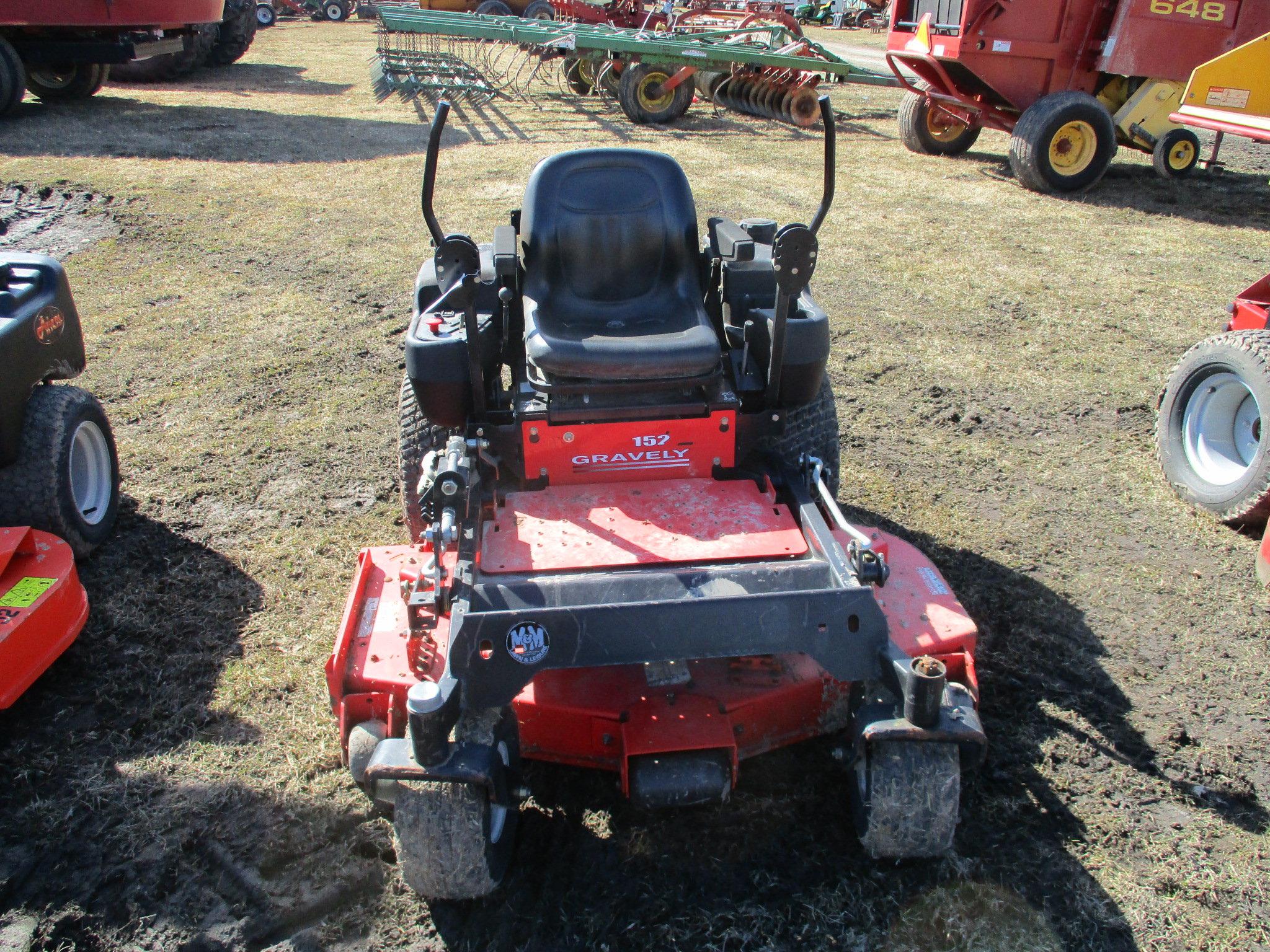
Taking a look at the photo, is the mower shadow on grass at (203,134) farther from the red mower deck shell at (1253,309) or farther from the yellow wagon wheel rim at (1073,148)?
the red mower deck shell at (1253,309)

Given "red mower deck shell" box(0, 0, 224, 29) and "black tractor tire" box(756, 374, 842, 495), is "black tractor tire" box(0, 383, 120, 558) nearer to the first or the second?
"black tractor tire" box(756, 374, 842, 495)

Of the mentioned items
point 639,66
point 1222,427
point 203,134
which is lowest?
point 203,134

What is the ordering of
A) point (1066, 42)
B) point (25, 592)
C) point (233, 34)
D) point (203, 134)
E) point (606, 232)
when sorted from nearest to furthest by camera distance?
point (25, 592) → point (606, 232) → point (1066, 42) → point (203, 134) → point (233, 34)

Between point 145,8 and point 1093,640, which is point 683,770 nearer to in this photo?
point 1093,640

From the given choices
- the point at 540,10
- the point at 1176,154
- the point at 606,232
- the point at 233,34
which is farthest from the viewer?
the point at 540,10

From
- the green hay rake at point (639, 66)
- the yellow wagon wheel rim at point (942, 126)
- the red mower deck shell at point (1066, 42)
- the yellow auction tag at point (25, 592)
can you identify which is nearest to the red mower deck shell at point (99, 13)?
the green hay rake at point (639, 66)

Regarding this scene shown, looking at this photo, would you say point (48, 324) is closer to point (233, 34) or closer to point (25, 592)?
point (25, 592)

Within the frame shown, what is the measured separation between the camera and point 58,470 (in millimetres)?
3396

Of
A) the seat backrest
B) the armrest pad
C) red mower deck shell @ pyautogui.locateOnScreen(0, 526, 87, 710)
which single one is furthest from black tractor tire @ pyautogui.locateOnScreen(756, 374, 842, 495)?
red mower deck shell @ pyautogui.locateOnScreen(0, 526, 87, 710)

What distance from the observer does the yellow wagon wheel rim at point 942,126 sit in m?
10.9

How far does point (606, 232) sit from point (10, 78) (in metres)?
10.6

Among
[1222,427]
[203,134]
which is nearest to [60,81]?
[203,134]

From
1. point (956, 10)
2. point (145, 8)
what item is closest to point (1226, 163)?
point (956, 10)

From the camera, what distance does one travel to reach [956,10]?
9.20 meters
